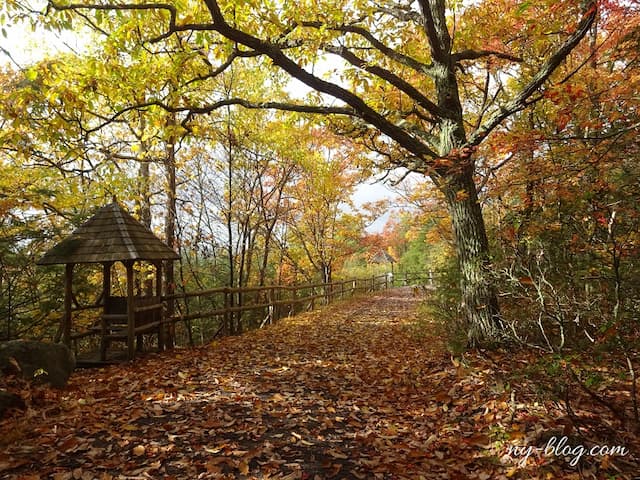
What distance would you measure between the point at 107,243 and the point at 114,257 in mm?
427

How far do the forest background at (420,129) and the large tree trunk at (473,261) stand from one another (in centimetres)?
2

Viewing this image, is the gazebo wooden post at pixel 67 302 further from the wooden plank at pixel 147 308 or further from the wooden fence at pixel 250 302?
the wooden fence at pixel 250 302

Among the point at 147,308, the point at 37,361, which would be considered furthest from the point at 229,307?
the point at 37,361

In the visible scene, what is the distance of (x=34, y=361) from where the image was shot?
490 cm

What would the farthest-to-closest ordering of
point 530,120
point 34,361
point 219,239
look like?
point 219,239 → point 530,120 → point 34,361

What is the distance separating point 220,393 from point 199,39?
5.02m

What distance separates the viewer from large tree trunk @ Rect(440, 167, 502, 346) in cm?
584

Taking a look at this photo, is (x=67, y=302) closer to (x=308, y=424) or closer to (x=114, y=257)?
(x=114, y=257)

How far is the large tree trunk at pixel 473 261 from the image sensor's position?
5.84 m

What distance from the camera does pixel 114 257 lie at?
635cm

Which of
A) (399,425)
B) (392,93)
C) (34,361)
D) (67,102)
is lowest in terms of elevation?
(399,425)

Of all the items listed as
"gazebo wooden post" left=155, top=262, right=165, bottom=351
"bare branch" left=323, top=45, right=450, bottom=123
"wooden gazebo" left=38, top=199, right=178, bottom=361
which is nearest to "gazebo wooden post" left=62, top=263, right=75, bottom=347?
"wooden gazebo" left=38, top=199, right=178, bottom=361

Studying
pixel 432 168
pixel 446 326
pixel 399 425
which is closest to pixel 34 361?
pixel 399 425

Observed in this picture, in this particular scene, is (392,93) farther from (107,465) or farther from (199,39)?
(107,465)
